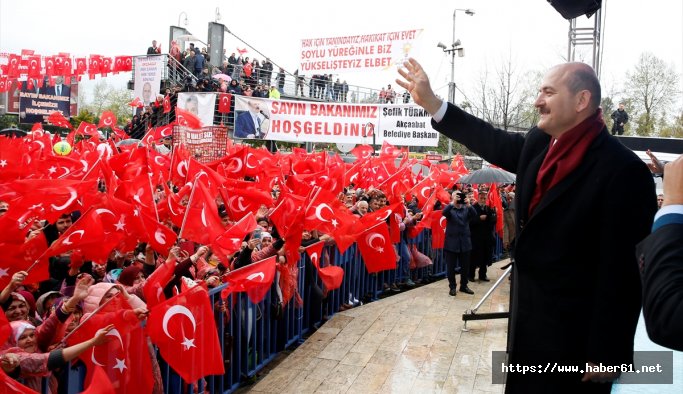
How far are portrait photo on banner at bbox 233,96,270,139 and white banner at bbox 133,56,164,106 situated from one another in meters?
4.12

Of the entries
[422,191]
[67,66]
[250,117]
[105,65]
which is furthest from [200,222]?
[67,66]

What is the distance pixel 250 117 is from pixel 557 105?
16720 mm

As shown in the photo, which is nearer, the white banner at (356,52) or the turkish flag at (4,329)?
the turkish flag at (4,329)

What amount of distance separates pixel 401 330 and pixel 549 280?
544cm

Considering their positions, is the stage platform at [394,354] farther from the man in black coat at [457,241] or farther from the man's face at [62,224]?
the man's face at [62,224]

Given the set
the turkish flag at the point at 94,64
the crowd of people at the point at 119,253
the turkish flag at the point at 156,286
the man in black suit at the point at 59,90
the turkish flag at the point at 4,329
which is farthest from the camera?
the man in black suit at the point at 59,90

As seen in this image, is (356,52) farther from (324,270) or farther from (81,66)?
(324,270)

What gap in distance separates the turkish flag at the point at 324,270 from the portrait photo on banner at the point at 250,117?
452 inches

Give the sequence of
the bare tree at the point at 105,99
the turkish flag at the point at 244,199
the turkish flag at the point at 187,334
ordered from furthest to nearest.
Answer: the bare tree at the point at 105,99 < the turkish flag at the point at 244,199 < the turkish flag at the point at 187,334

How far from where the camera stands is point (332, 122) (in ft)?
62.2

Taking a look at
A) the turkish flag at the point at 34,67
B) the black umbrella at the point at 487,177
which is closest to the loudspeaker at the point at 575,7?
the black umbrella at the point at 487,177

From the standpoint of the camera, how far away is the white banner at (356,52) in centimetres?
2170

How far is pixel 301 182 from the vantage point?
8.96m

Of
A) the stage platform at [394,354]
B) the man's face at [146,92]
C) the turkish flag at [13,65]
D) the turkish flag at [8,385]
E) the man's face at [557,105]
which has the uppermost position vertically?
the turkish flag at [13,65]
